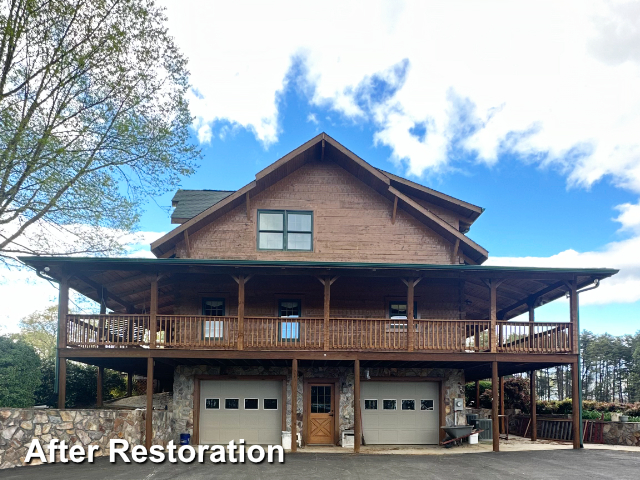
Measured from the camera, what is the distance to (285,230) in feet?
65.1

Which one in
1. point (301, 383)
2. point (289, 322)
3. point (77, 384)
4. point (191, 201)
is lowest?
point (77, 384)

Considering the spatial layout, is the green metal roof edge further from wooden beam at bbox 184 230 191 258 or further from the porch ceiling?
wooden beam at bbox 184 230 191 258

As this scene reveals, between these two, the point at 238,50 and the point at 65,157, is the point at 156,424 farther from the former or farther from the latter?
the point at 238,50

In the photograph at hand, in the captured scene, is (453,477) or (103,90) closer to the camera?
(453,477)

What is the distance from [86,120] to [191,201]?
495 cm

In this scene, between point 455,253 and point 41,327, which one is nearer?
point 455,253

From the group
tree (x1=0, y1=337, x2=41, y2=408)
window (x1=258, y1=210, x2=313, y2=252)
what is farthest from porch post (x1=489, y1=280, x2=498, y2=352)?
tree (x1=0, y1=337, x2=41, y2=408)

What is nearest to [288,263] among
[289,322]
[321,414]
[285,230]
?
[289,322]

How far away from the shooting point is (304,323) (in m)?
18.0

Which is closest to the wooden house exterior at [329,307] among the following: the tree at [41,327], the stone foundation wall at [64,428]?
the stone foundation wall at [64,428]

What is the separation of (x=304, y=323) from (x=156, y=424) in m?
5.18

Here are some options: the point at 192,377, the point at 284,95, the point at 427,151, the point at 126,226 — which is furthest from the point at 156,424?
the point at 427,151

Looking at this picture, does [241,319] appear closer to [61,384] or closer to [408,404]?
[61,384]

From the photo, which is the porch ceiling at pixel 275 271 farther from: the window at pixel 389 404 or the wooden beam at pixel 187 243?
the window at pixel 389 404
